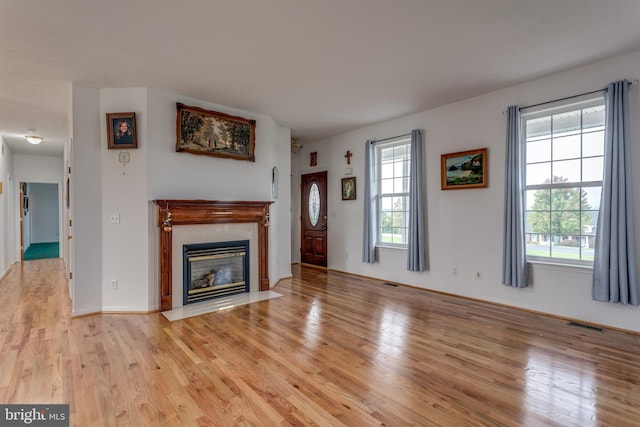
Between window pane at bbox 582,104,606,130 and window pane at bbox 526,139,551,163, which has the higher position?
window pane at bbox 582,104,606,130

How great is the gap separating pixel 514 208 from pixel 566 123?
1114mm

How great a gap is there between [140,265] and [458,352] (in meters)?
3.64

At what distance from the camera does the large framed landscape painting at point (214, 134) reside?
4.16m

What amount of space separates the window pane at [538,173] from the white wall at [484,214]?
0.97 ft

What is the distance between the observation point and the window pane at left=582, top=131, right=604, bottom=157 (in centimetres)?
346

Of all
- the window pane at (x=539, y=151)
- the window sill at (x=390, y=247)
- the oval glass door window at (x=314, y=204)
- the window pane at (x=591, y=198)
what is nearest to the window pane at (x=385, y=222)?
the window sill at (x=390, y=247)

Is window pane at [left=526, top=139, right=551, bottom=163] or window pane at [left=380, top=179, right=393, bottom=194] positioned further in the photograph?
window pane at [left=380, top=179, right=393, bottom=194]

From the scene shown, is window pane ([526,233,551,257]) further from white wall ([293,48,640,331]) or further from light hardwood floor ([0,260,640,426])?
light hardwood floor ([0,260,640,426])

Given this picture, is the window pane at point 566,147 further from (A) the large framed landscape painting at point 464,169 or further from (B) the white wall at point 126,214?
(B) the white wall at point 126,214

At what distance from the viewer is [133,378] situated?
2.35 meters

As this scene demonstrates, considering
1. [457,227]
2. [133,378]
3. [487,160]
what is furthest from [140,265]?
[487,160]

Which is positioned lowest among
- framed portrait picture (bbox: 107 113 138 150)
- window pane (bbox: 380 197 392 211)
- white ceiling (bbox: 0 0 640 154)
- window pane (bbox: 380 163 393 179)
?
window pane (bbox: 380 197 392 211)

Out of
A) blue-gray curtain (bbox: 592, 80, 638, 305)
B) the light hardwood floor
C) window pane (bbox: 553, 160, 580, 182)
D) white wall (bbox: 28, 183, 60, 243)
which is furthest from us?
white wall (bbox: 28, 183, 60, 243)

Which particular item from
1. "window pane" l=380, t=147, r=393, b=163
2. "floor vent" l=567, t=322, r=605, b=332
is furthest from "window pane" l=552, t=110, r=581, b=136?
"window pane" l=380, t=147, r=393, b=163
